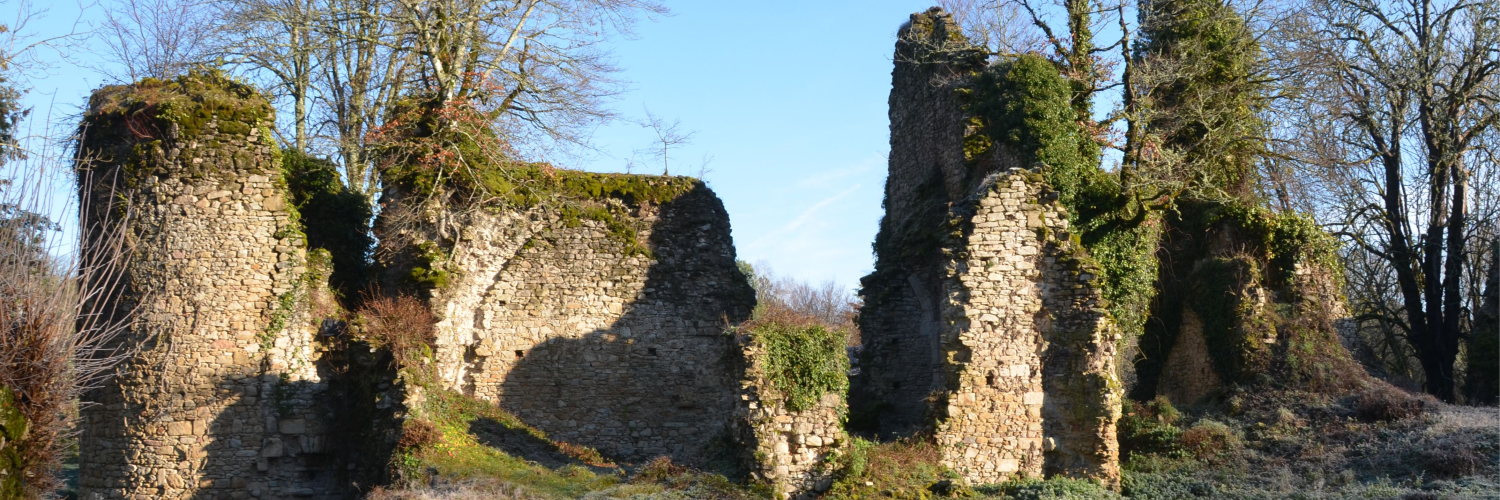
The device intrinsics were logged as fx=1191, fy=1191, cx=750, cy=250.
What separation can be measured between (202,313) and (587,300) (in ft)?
17.8

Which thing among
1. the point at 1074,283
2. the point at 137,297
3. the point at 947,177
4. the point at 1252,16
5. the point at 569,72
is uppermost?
the point at 1252,16

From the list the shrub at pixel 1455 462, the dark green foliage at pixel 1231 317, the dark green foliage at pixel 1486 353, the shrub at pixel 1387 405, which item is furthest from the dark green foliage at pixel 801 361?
the dark green foliage at pixel 1486 353

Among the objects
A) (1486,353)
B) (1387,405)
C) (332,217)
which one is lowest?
(1387,405)

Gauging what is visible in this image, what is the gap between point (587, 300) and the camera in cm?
1842

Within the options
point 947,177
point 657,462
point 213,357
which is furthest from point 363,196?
point 947,177

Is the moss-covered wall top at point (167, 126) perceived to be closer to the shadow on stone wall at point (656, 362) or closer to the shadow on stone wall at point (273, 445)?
the shadow on stone wall at point (273, 445)

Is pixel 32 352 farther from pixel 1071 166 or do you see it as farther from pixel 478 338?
pixel 1071 166

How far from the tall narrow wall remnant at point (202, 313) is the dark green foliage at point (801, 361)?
20.2ft

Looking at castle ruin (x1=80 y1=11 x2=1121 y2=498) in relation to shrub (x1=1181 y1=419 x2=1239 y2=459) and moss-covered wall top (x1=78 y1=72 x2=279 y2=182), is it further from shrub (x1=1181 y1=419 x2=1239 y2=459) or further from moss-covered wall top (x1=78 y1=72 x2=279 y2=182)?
shrub (x1=1181 y1=419 x2=1239 y2=459)

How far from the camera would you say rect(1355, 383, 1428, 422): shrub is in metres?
16.5

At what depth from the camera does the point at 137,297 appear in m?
15.8

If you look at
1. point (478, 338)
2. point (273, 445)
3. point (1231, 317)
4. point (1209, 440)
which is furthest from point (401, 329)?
point (1231, 317)

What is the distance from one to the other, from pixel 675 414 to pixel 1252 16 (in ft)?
41.4

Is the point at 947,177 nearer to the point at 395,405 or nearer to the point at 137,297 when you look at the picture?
the point at 395,405
